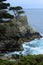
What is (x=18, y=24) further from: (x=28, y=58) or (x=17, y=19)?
(x=28, y=58)

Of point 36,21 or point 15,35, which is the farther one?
point 36,21

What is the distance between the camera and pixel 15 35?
116ft

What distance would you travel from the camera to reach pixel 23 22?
42562 millimetres

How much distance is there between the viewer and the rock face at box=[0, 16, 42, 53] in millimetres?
30142

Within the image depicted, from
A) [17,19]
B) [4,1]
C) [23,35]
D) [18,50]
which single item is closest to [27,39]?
[23,35]

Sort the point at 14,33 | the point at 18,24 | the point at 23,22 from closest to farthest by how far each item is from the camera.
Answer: the point at 14,33, the point at 18,24, the point at 23,22

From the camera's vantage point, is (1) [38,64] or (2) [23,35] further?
(2) [23,35]

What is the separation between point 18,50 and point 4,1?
23.6 ft

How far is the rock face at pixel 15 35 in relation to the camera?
30.1 m

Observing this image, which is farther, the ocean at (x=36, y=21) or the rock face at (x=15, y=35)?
the ocean at (x=36, y=21)

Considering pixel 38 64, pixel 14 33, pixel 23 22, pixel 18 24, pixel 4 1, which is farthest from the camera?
pixel 23 22

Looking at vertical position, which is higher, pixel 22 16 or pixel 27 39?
pixel 22 16

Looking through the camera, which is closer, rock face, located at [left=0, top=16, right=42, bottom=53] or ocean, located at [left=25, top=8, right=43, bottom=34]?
rock face, located at [left=0, top=16, right=42, bottom=53]

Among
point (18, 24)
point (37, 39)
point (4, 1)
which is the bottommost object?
point (37, 39)
